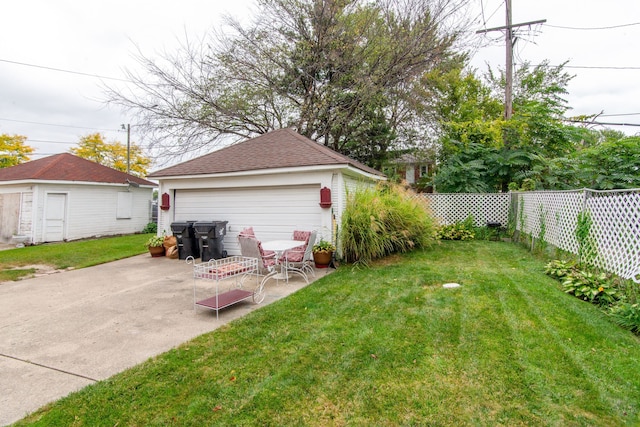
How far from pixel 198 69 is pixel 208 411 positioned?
13416mm

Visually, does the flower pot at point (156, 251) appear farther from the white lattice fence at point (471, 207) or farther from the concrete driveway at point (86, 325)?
the white lattice fence at point (471, 207)

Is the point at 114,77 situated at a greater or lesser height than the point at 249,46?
lesser

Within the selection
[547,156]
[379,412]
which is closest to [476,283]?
[379,412]

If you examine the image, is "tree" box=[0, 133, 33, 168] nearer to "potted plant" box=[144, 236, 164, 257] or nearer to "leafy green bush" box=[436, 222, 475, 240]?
"potted plant" box=[144, 236, 164, 257]

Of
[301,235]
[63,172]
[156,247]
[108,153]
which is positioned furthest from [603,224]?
[108,153]

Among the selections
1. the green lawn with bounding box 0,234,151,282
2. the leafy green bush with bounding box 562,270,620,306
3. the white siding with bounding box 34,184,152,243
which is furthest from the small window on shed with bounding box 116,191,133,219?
the leafy green bush with bounding box 562,270,620,306

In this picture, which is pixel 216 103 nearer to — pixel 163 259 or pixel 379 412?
pixel 163 259

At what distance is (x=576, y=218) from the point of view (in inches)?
212

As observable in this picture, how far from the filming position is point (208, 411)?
2.14 metres

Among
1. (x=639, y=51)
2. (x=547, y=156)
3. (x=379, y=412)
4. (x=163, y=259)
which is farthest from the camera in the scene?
(x=639, y=51)

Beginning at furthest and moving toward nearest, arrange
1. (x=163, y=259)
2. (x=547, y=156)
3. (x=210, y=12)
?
(x=210, y=12) < (x=547, y=156) < (x=163, y=259)

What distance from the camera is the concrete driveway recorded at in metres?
2.61

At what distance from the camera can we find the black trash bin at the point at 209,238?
768 cm

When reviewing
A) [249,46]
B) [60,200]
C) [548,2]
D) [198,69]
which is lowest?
[60,200]
